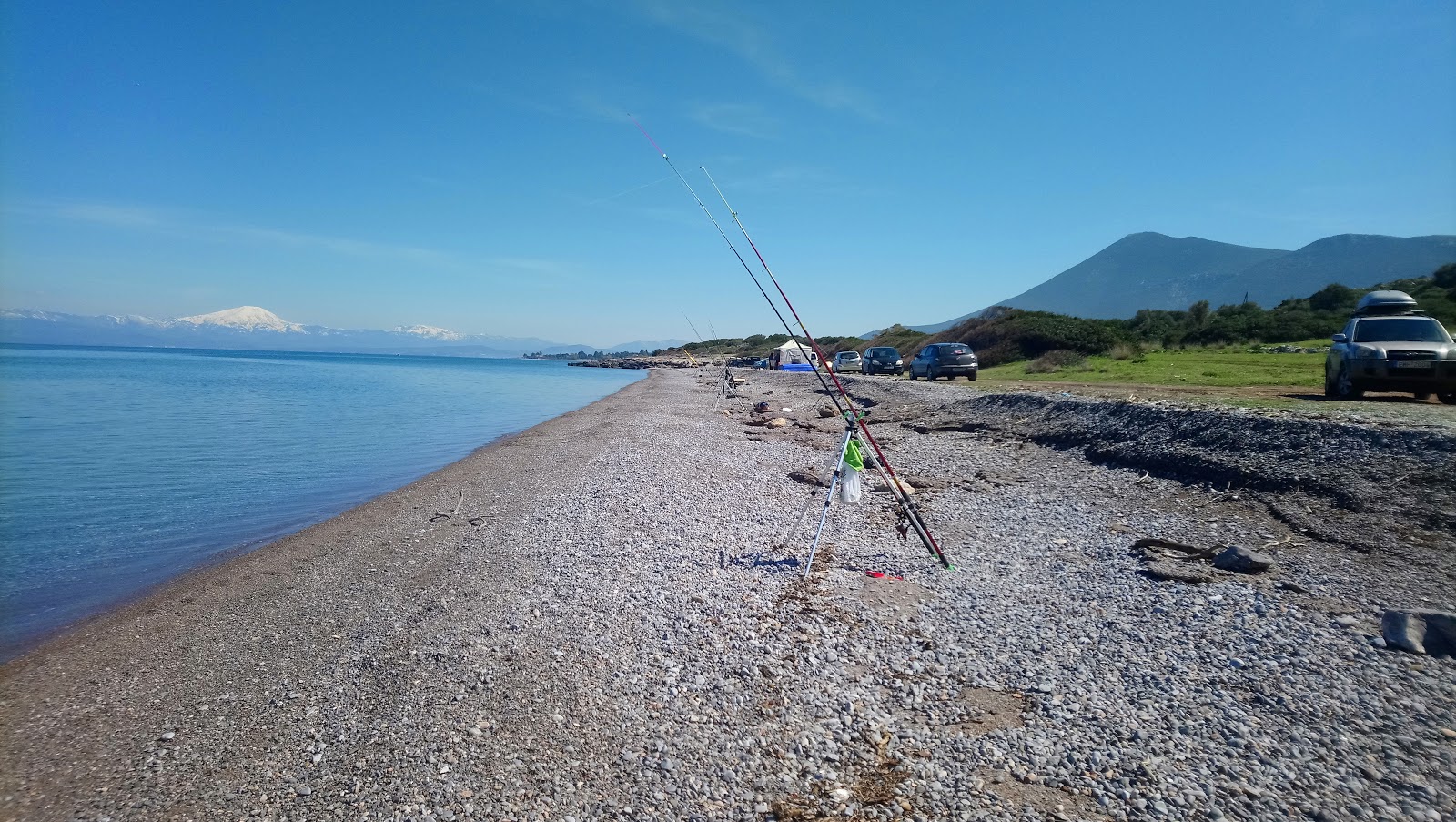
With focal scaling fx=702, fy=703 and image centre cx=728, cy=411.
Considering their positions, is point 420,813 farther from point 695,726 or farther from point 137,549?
point 137,549

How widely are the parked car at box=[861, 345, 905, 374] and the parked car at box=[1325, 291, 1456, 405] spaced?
2321cm

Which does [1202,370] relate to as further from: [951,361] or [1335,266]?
[1335,266]

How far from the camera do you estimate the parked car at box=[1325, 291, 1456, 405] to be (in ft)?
38.6

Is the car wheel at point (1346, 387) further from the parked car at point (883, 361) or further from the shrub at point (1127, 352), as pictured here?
the parked car at point (883, 361)

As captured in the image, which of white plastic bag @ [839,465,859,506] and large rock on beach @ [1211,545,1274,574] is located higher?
white plastic bag @ [839,465,859,506]

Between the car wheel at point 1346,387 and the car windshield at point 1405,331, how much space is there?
76 cm

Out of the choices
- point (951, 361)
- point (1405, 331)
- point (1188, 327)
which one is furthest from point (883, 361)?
point (1405, 331)

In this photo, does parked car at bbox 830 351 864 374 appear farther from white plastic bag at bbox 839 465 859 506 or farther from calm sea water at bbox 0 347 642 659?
white plastic bag at bbox 839 465 859 506

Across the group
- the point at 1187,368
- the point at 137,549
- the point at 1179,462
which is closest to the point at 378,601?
the point at 137,549

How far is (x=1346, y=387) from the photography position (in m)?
12.6

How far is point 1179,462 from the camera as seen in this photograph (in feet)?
33.2

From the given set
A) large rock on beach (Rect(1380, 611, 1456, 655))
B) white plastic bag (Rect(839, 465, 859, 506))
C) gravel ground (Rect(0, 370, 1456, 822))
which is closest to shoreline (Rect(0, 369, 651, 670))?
gravel ground (Rect(0, 370, 1456, 822))

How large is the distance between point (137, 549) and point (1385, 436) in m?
15.8

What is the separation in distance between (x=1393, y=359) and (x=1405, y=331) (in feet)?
3.64
